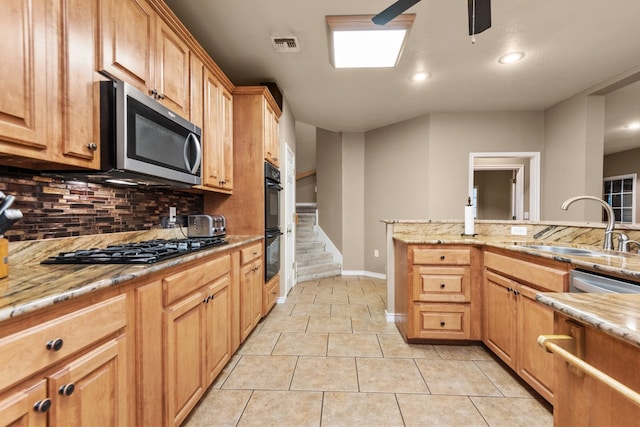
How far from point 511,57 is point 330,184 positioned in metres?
3.33

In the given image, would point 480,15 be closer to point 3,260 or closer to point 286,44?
point 286,44

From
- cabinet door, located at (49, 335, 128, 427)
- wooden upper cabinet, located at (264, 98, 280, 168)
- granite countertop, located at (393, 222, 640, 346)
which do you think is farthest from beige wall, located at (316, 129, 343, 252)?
cabinet door, located at (49, 335, 128, 427)

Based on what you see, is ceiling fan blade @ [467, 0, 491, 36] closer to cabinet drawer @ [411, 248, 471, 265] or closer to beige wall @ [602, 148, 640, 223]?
cabinet drawer @ [411, 248, 471, 265]

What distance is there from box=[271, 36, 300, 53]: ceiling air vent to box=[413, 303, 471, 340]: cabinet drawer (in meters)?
2.48

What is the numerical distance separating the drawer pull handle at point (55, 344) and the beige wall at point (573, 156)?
461cm

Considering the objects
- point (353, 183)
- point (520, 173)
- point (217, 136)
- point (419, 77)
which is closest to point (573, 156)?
point (520, 173)

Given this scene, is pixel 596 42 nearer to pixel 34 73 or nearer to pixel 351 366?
pixel 351 366

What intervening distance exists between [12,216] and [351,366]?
6.65 feet

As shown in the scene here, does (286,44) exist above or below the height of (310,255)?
above

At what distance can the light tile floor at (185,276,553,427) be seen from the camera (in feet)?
5.08

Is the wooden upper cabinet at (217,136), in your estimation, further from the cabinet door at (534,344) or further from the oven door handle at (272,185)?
the cabinet door at (534,344)

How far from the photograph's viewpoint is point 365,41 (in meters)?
2.29

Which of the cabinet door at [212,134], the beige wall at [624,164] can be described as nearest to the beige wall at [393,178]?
the cabinet door at [212,134]

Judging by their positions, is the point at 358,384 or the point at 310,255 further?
the point at 310,255
